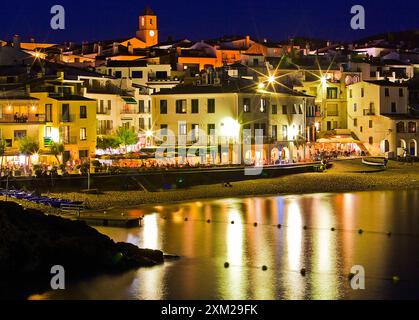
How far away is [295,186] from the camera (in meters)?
51.5

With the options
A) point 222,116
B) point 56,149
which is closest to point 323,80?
point 222,116

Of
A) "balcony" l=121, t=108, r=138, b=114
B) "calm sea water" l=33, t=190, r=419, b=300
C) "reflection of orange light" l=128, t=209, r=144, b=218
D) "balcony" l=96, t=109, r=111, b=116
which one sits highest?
"balcony" l=121, t=108, r=138, b=114

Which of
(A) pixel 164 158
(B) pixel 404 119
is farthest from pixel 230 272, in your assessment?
(B) pixel 404 119

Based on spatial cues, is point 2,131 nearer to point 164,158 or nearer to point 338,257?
point 164,158

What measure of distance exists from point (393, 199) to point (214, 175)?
10.3 metres

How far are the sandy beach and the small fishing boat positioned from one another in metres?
0.47

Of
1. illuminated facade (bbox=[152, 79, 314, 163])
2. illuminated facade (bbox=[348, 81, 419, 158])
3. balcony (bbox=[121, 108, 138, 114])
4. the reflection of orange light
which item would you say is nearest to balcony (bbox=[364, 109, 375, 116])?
illuminated facade (bbox=[348, 81, 419, 158])

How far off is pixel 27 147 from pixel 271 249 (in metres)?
23.5

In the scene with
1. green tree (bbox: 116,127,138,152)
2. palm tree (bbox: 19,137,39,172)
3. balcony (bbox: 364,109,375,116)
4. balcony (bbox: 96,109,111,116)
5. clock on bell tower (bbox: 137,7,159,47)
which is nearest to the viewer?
palm tree (bbox: 19,137,39,172)

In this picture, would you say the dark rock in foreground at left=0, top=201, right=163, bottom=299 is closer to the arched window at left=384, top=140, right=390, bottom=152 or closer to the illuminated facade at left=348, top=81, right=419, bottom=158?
the illuminated facade at left=348, top=81, right=419, bottom=158

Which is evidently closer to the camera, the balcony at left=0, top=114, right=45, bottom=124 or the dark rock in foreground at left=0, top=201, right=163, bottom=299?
the dark rock in foreground at left=0, top=201, right=163, bottom=299

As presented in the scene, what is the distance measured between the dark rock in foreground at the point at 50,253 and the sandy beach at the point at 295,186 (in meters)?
9.82

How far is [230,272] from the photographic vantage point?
27.5m

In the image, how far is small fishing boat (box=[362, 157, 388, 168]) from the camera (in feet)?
200
